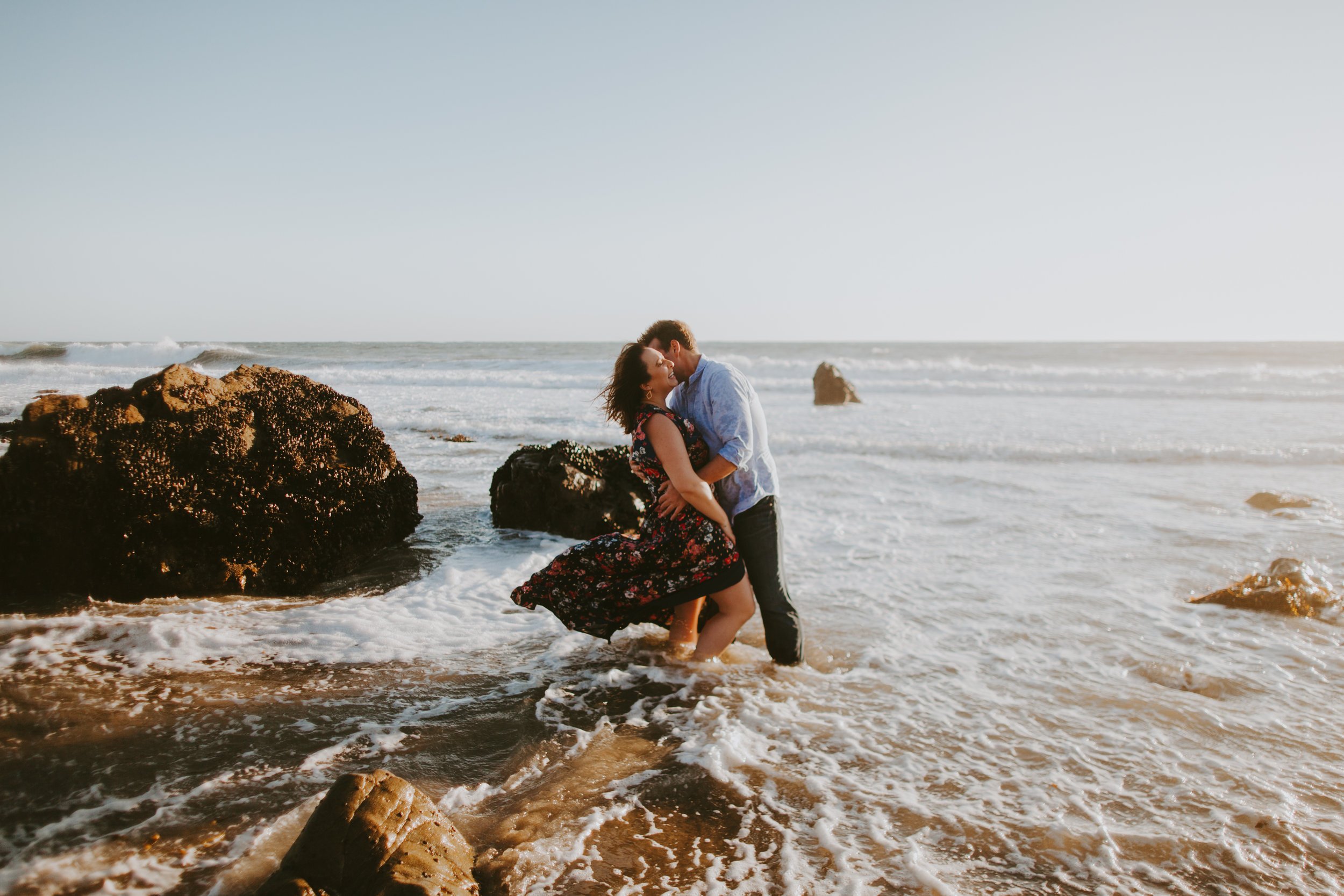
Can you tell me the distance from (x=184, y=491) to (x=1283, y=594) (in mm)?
8249

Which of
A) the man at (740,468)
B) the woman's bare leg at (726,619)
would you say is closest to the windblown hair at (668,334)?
the man at (740,468)

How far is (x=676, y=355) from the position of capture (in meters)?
4.36

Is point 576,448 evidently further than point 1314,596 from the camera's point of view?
Yes

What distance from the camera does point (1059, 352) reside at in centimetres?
6019

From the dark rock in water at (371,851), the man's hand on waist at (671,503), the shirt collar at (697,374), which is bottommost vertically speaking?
the dark rock in water at (371,851)

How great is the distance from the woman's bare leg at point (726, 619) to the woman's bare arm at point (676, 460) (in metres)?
0.64

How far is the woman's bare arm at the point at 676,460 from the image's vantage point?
4.06 meters

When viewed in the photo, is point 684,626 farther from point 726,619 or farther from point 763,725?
point 763,725

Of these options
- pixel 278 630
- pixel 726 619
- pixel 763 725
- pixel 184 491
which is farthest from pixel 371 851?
pixel 184 491

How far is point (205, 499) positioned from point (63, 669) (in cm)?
152

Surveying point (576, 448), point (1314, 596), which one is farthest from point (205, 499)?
point (1314, 596)

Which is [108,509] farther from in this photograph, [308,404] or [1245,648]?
[1245,648]


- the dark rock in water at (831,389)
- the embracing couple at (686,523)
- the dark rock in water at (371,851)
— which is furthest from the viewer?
the dark rock in water at (831,389)

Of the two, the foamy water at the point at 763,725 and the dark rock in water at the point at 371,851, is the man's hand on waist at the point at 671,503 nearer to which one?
the foamy water at the point at 763,725
